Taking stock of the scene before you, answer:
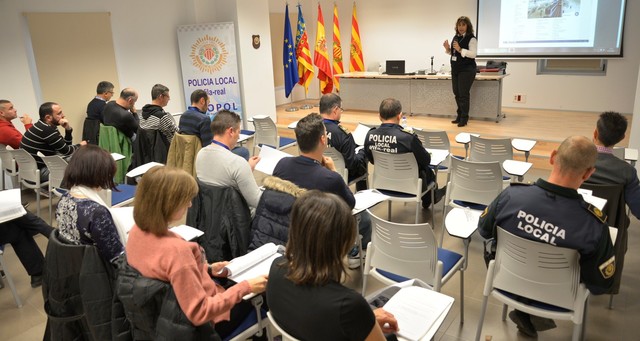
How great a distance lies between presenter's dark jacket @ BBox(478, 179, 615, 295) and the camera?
6.85 ft

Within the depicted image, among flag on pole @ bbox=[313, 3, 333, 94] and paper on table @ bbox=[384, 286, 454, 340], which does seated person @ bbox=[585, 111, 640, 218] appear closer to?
paper on table @ bbox=[384, 286, 454, 340]

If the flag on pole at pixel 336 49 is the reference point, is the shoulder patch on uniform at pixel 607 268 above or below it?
below

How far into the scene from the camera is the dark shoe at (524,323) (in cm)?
273

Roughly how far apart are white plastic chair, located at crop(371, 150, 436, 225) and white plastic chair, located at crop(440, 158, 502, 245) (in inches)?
10.9

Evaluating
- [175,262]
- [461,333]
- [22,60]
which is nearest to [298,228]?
[175,262]

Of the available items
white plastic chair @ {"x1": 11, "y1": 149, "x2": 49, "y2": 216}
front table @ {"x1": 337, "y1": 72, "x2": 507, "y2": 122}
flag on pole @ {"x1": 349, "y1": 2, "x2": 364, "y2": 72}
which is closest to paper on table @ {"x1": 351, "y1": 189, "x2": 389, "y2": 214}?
white plastic chair @ {"x1": 11, "y1": 149, "x2": 49, "y2": 216}

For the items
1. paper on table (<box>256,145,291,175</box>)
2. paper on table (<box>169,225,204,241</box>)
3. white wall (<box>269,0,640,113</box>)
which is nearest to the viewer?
paper on table (<box>169,225,204,241</box>)

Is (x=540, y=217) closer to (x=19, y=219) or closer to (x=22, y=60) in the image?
(x=19, y=219)

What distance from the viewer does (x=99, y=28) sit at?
6.99m

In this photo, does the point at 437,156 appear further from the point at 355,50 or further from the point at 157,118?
the point at 355,50

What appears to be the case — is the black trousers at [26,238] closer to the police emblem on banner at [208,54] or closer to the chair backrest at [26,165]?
the chair backrest at [26,165]

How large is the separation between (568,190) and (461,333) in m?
1.17

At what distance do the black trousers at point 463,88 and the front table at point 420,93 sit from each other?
0.81ft

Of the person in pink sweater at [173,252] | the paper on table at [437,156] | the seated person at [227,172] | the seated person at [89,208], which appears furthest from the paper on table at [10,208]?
the paper on table at [437,156]
